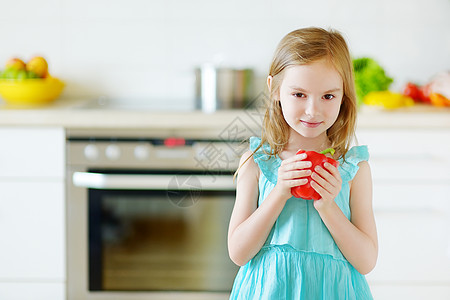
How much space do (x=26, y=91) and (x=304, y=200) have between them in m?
1.59

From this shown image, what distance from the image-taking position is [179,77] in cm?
271

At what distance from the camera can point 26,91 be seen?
7.61 ft

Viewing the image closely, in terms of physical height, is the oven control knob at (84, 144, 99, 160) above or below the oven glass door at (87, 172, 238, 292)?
above

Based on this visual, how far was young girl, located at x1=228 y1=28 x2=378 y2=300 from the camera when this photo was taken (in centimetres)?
95

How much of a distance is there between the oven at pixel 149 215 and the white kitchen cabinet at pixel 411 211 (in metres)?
0.54

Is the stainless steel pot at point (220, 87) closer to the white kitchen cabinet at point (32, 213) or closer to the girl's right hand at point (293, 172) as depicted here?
the white kitchen cabinet at point (32, 213)

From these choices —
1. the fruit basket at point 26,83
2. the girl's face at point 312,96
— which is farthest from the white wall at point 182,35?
the girl's face at point 312,96

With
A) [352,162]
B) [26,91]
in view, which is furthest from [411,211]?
[26,91]

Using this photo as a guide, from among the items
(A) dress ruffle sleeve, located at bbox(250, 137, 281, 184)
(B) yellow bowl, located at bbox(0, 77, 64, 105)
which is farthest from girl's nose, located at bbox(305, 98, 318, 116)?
(B) yellow bowl, located at bbox(0, 77, 64, 105)

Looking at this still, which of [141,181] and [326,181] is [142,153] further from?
[326,181]

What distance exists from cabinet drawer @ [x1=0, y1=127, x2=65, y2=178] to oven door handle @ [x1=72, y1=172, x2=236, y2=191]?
0.10 m

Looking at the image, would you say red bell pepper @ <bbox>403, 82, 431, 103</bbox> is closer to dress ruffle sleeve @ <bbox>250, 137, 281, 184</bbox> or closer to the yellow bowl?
the yellow bowl

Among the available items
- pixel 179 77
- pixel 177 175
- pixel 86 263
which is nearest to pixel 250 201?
pixel 177 175

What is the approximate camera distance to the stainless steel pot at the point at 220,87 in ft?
8.13
